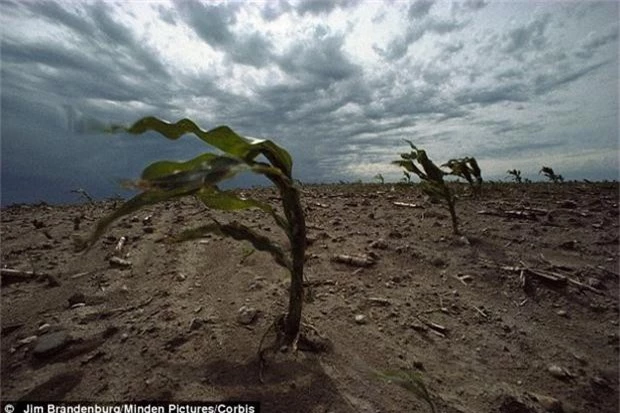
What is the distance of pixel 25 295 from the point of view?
7.86 feet

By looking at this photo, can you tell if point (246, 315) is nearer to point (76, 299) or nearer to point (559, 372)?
point (76, 299)

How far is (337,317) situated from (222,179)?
1260mm

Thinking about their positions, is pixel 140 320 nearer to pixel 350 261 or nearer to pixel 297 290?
pixel 297 290

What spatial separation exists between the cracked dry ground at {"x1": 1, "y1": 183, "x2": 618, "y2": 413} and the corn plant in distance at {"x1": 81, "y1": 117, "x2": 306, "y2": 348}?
0.39 meters

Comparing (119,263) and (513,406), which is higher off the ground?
(119,263)

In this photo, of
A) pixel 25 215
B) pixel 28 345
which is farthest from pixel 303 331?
pixel 25 215

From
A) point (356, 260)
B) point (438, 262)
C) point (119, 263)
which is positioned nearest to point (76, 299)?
point (119, 263)

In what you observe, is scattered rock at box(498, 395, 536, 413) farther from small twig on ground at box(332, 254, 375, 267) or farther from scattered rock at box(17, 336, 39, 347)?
scattered rock at box(17, 336, 39, 347)

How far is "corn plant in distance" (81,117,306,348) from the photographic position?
1.43 metres

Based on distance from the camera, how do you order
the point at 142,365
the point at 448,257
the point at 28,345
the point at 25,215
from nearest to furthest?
the point at 142,365, the point at 28,345, the point at 448,257, the point at 25,215

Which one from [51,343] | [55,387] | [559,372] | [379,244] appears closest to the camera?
[55,387]

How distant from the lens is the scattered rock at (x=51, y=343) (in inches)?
72.6

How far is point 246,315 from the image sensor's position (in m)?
2.15

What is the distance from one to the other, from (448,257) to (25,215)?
5145 mm
